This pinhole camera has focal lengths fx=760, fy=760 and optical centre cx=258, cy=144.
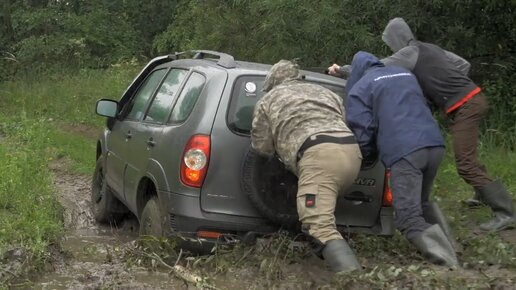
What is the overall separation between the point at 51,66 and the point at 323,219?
18.2 m

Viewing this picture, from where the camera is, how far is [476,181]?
20.4 feet

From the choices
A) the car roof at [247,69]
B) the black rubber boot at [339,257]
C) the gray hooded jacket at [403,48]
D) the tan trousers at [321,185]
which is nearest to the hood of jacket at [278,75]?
the car roof at [247,69]

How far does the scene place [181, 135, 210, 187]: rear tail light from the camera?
195 inches

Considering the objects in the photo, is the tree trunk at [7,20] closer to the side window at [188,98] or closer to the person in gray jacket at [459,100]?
the side window at [188,98]

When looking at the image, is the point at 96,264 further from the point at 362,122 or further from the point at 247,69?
the point at 362,122

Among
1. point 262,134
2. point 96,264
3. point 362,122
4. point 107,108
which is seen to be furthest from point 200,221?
point 107,108

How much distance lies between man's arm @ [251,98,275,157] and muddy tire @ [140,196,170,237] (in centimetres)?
87

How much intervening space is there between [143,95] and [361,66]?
2.19 metres

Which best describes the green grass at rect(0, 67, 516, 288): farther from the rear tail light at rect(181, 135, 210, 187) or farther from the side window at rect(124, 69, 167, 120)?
the side window at rect(124, 69, 167, 120)

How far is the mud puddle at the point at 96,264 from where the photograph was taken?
185 inches

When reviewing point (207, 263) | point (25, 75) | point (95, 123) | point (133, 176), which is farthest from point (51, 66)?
point (207, 263)

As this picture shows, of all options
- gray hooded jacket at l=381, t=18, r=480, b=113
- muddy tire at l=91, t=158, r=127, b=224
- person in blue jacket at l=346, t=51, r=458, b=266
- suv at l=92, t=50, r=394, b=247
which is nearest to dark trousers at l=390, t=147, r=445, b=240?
person in blue jacket at l=346, t=51, r=458, b=266

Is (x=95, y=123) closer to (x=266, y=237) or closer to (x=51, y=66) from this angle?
(x=51, y=66)

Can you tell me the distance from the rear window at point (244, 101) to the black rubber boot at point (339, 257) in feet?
3.33
